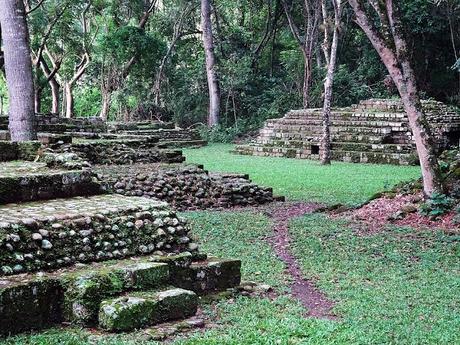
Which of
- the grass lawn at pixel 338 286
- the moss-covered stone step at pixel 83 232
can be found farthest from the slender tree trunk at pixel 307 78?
the moss-covered stone step at pixel 83 232

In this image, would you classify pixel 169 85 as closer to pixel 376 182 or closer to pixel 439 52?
pixel 439 52

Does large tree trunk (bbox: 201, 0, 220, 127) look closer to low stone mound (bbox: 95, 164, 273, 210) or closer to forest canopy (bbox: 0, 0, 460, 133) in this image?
forest canopy (bbox: 0, 0, 460, 133)

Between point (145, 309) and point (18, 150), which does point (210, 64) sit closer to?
point (18, 150)

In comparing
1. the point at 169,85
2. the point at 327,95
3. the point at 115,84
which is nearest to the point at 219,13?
the point at 169,85

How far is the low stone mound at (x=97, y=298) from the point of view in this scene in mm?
4695

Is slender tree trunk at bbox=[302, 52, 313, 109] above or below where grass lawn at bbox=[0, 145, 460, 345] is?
above

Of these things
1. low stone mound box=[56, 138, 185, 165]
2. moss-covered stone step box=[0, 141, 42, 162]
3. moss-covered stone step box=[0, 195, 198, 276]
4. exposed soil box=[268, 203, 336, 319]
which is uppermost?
moss-covered stone step box=[0, 141, 42, 162]

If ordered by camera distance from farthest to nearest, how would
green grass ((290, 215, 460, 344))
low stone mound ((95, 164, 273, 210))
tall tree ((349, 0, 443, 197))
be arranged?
low stone mound ((95, 164, 273, 210))
tall tree ((349, 0, 443, 197))
green grass ((290, 215, 460, 344))

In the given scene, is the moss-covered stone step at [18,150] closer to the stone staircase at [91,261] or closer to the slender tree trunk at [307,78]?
the stone staircase at [91,261]

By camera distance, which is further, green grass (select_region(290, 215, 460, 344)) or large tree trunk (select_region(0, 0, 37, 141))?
large tree trunk (select_region(0, 0, 37, 141))

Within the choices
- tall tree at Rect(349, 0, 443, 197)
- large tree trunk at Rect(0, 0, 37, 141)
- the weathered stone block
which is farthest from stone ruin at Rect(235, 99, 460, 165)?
the weathered stone block

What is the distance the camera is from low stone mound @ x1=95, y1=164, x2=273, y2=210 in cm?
1220

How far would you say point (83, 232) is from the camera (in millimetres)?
5473

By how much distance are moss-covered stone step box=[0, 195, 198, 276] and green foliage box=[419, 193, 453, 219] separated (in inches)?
207
